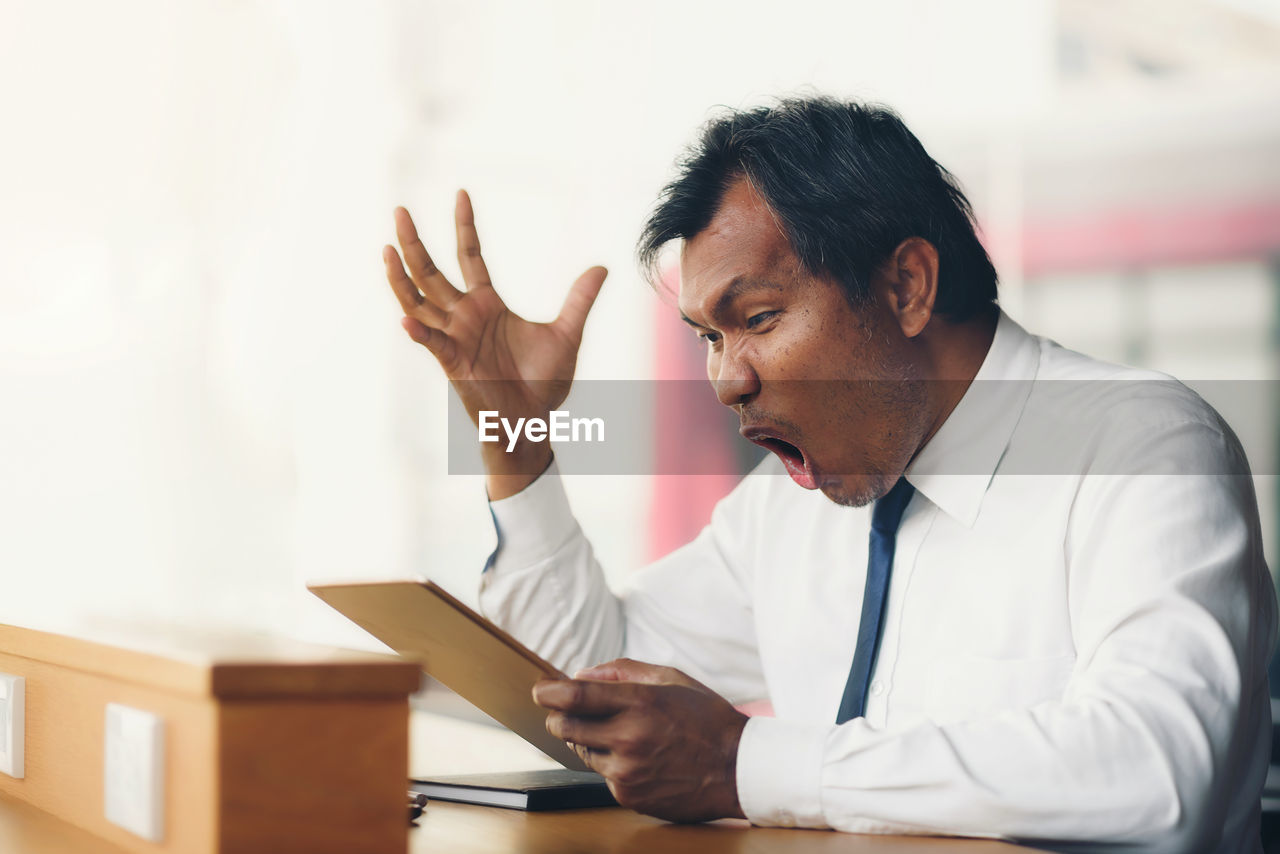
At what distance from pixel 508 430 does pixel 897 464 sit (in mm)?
485

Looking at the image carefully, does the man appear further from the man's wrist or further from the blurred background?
the blurred background

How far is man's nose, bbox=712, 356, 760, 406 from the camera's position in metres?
1.44

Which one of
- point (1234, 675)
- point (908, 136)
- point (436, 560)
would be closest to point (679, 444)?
point (436, 560)

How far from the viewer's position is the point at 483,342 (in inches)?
62.1

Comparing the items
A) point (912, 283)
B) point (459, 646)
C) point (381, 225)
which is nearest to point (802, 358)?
point (912, 283)

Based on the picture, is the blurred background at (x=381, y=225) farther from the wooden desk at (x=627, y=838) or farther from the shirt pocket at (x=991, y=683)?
the wooden desk at (x=627, y=838)

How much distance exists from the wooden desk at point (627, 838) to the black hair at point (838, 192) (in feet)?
2.28

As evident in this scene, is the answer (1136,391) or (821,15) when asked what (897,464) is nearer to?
(1136,391)

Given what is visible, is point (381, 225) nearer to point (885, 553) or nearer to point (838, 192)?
point (838, 192)

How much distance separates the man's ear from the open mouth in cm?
20

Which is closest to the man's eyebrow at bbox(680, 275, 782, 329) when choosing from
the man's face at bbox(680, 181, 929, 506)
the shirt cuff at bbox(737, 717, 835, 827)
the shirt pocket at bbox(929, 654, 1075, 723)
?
the man's face at bbox(680, 181, 929, 506)

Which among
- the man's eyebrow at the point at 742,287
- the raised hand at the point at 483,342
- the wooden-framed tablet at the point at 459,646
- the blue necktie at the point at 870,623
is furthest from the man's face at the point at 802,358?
the wooden-framed tablet at the point at 459,646

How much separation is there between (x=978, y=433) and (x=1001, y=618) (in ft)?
0.73

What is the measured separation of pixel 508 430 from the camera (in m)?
1.54
